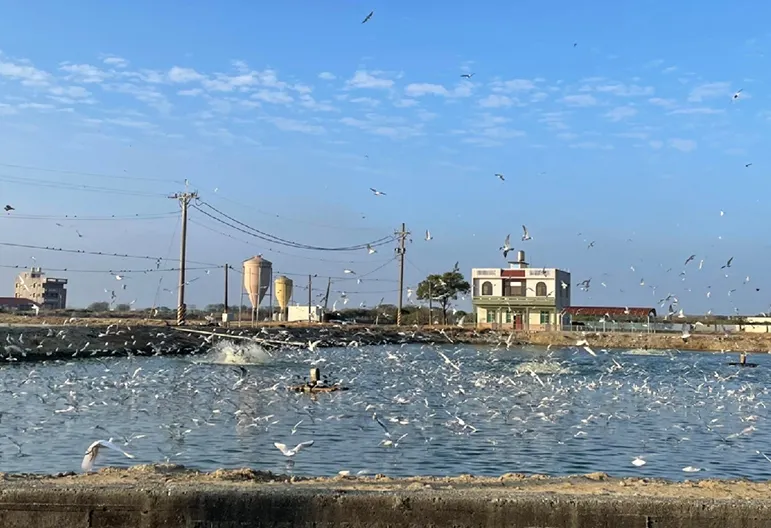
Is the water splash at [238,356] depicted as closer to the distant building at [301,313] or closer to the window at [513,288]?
the window at [513,288]

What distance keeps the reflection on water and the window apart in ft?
171

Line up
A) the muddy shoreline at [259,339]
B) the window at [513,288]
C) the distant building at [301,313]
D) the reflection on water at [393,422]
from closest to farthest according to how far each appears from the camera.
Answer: the reflection on water at [393,422]
the muddy shoreline at [259,339]
the window at [513,288]
the distant building at [301,313]

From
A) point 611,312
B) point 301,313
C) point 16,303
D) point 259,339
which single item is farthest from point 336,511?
point 16,303

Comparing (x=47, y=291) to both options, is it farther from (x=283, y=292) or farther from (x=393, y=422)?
(x=393, y=422)

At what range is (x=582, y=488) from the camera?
9.35 m

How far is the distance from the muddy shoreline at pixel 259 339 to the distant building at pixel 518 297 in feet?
15.8

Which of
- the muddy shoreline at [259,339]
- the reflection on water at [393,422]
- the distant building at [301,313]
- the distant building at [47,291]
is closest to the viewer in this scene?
the reflection on water at [393,422]

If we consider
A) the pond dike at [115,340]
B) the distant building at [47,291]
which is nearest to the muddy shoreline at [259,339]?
the pond dike at [115,340]

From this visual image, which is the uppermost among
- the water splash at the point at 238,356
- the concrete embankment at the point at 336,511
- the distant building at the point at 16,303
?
the distant building at the point at 16,303

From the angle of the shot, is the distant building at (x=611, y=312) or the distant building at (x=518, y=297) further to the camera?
the distant building at (x=611, y=312)

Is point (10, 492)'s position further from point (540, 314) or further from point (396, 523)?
point (540, 314)

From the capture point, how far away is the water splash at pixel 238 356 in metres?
39.8

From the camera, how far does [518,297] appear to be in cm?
8462

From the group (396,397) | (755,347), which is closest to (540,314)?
(755,347)
